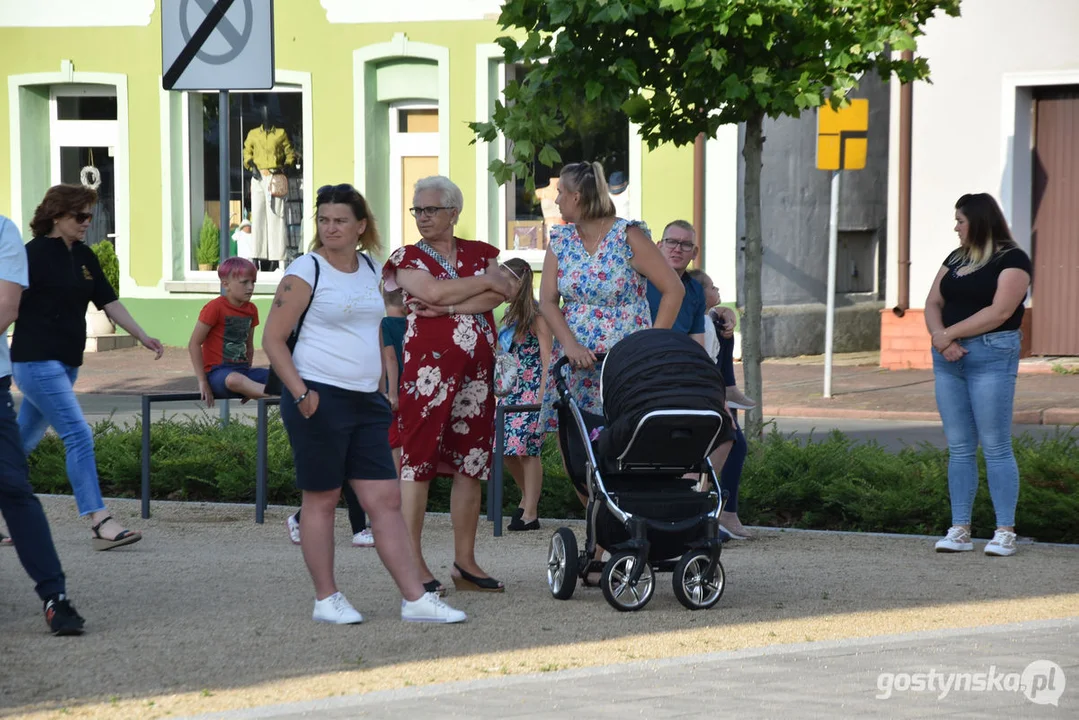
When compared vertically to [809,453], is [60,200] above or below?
above

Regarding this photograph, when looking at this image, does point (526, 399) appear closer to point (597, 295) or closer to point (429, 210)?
point (597, 295)

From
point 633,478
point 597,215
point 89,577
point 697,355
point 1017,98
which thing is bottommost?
point 89,577

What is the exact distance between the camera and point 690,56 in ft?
34.0

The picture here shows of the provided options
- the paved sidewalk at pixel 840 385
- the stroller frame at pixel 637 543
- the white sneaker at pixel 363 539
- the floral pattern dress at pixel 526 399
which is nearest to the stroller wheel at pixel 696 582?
the stroller frame at pixel 637 543

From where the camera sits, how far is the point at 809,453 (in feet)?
33.5

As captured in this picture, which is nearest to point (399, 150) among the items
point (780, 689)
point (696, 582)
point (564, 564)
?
point (564, 564)

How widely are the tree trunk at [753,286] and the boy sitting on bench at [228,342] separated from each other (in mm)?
3273

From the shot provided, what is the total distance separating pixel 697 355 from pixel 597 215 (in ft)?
2.63

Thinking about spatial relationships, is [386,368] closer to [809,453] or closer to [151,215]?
[809,453]

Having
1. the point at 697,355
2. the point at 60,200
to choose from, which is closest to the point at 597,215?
the point at 697,355

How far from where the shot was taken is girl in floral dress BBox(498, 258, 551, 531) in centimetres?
948

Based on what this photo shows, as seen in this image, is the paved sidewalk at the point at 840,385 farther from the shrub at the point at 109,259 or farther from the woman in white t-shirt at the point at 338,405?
the woman in white t-shirt at the point at 338,405

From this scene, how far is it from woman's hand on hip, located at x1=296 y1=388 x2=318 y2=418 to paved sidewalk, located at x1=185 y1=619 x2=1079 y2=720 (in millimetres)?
1414

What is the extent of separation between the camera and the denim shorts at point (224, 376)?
10.1 meters
